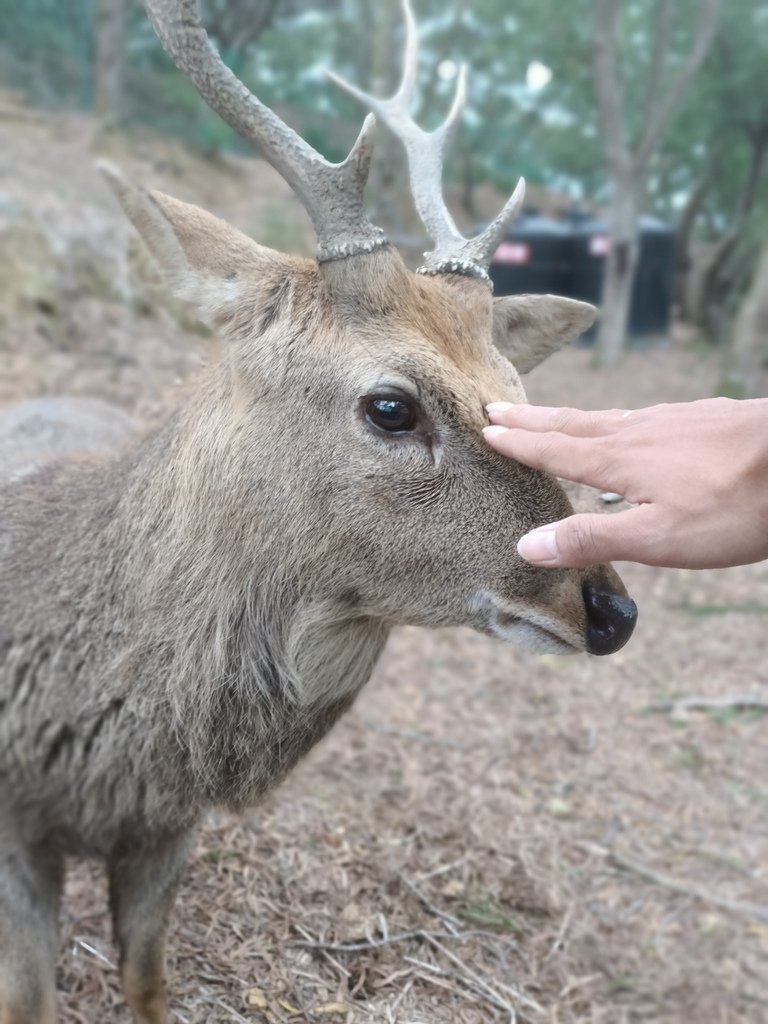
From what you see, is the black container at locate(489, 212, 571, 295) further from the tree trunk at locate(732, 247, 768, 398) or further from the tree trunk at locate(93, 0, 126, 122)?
the tree trunk at locate(93, 0, 126, 122)

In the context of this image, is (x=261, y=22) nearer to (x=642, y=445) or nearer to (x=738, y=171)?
(x=738, y=171)

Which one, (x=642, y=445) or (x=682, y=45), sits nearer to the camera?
(x=642, y=445)

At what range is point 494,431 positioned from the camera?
206 centimetres

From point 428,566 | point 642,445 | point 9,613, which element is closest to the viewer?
point 642,445

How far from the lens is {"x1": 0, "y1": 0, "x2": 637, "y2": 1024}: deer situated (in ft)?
7.13

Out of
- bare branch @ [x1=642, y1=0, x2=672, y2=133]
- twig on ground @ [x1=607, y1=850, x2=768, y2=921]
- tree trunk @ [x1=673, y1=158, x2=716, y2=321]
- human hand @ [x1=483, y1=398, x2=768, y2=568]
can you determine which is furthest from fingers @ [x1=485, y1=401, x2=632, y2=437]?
tree trunk @ [x1=673, y1=158, x2=716, y2=321]

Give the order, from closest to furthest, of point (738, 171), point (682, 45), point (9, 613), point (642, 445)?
point (642, 445), point (9, 613), point (682, 45), point (738, 171)

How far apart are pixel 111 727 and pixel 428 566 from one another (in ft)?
2.94

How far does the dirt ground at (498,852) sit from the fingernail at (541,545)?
1325 mm

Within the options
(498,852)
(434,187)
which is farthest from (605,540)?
(498,852)

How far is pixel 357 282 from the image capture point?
89.7 inches

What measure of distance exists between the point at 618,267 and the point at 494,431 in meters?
12.8

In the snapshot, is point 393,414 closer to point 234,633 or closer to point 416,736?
point 234,633


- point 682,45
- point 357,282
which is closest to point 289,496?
point 357,282
